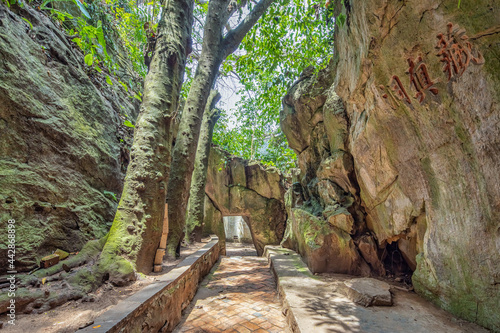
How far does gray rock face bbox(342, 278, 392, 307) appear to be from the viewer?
2.59 metres

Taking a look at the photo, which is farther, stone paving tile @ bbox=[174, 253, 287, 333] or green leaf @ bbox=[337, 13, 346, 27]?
green leaf @ bbox=[337, 13, 346, 27]

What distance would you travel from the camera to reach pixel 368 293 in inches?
104

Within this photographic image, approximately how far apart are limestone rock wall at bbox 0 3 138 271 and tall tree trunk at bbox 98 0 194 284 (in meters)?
0.60

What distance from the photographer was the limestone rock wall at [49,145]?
230 cm

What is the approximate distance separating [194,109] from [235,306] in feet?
12.3

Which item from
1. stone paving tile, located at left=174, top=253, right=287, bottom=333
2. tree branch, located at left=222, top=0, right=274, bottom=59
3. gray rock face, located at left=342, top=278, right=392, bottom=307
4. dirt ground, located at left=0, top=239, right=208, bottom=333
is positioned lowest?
stone paving tile, located at left=174, top=253, right=287, bottom=333

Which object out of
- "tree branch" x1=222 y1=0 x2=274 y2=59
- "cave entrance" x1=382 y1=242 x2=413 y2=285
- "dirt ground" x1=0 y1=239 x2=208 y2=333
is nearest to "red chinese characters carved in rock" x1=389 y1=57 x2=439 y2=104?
"cave entrance" x1=382 y1=242 x2=413 y2=285

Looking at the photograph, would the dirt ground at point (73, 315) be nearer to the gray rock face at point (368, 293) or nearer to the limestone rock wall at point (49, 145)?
the limestone rock wall at point (49, 145)

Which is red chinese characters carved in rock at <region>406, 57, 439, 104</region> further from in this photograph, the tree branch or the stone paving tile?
the tree branch

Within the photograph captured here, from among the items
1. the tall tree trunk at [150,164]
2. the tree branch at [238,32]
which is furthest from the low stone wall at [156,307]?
the tree branch at [238,32]

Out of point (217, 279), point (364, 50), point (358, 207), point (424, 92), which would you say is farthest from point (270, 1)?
point (217, 279)

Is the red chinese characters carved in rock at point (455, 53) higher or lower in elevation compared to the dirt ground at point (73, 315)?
higher

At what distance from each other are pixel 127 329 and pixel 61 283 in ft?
2.98

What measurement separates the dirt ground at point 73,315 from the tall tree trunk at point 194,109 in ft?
5.88
